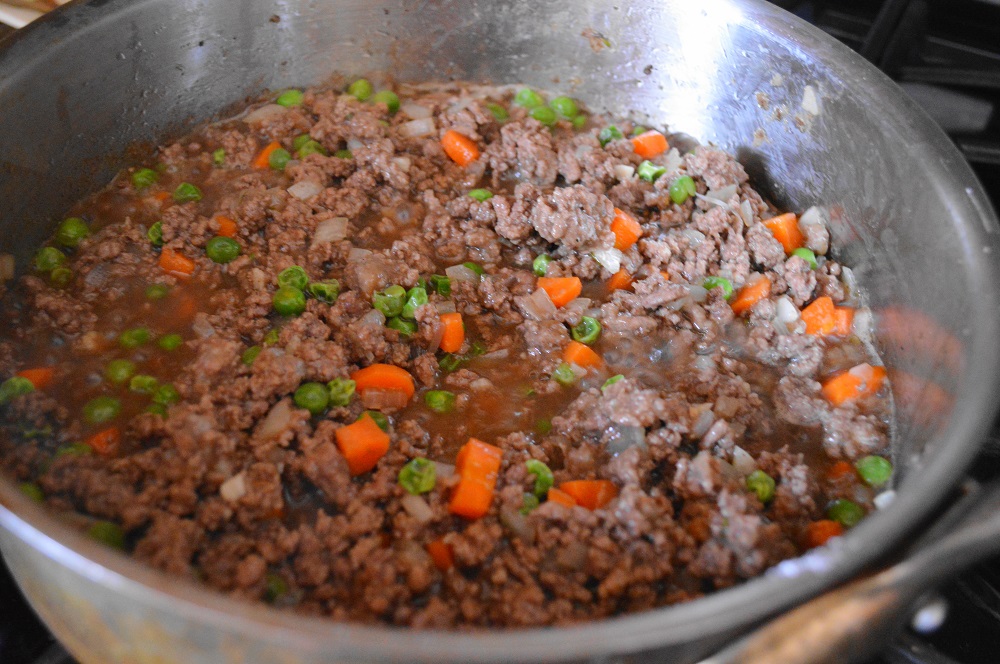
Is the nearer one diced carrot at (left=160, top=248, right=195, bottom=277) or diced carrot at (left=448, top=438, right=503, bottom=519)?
diced carrot at (left=448, top=438, right=503, bottom=519)

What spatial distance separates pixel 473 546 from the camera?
8.05ft

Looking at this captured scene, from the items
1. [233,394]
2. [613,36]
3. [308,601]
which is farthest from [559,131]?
[308,601]

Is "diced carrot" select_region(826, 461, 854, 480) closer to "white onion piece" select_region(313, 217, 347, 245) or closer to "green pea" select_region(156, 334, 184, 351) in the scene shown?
"white onion piece" select_region(313, 217, 347, 245)

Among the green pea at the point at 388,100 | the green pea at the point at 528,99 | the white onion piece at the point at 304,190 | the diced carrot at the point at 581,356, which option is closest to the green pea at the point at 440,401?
the diced carrot at the point at 581,356

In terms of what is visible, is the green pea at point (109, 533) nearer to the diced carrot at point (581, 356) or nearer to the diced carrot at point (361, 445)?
the diced carrot at point (361, 445)

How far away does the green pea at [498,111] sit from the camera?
4164mm

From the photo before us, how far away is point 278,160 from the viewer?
3.75 metres

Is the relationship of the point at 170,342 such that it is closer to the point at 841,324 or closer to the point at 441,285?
the point at 441,285

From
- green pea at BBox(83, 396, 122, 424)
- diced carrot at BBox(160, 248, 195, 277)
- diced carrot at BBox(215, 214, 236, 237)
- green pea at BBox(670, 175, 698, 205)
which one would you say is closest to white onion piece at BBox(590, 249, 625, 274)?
green pea at BBox(670, 175, 698, 205)

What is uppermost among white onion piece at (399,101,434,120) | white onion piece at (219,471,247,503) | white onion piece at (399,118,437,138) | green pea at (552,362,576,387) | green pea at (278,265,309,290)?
white onion piece at (399,101,434,120)

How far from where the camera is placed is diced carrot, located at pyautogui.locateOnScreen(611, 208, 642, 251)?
141 inches

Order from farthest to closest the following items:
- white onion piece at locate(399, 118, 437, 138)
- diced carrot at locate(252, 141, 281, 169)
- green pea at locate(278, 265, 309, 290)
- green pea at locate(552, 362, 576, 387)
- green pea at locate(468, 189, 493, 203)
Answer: white onion piece at locate(399, 118, 437, 138), diced carrot at locate(252, 141, 281, 169), green pea at locate(468, 189, 493, 203), green pea at locate(278, 265, 309, 290), green pea at locate(552, 362, 576, 387)

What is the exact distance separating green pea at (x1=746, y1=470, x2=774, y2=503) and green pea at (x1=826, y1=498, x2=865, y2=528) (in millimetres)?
217

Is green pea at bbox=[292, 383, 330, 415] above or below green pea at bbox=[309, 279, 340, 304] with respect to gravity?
below
